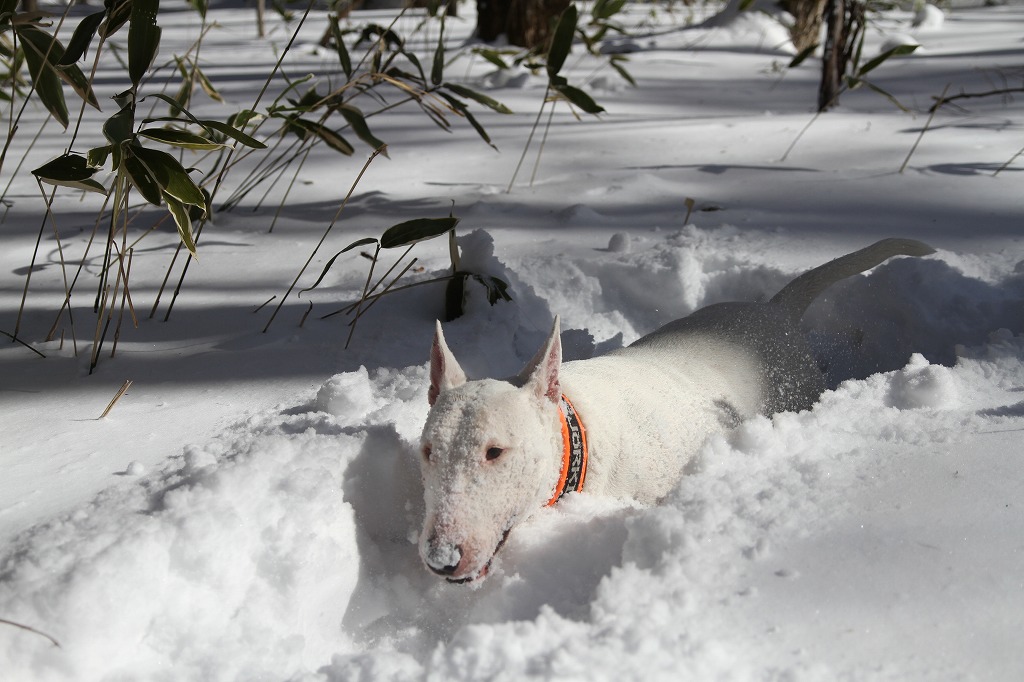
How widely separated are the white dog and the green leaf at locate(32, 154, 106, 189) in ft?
2.33

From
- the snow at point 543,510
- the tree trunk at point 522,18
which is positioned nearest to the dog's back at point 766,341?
the snow at point 543,510

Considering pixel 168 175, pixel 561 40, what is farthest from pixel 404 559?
pixel 561 40

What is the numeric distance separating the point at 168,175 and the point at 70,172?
191 mm

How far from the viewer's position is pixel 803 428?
1608mm

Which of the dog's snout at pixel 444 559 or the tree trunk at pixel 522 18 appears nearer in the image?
the dog's snout at pixel 444 559

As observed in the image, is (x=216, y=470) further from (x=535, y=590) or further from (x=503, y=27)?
(x=503, y=27)

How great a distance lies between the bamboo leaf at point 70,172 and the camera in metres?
1.61

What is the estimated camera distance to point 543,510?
4.87 ft

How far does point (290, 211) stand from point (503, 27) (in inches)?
156

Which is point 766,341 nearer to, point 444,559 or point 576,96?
point 444,559

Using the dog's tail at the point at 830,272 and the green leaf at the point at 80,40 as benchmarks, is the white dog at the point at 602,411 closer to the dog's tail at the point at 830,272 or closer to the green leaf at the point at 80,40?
the dog's tail at the point at 830,272

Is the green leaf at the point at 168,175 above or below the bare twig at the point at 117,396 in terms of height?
above

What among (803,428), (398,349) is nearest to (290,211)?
(398,349)

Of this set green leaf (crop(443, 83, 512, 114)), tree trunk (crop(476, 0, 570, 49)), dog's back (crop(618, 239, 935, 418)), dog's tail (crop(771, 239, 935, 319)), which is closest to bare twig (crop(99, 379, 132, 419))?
dog's back (crop(618, 239, 935, 418))
